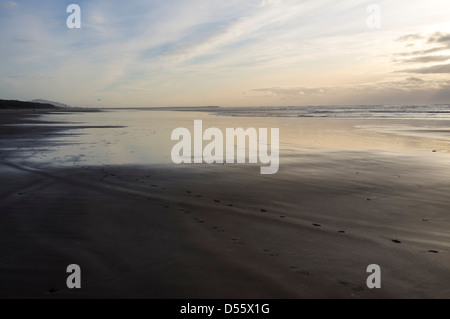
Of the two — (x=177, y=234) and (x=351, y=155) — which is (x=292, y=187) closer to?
(x=177, y=234)

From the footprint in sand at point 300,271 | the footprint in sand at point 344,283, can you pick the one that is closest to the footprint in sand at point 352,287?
the footprint in sand at point 344,283

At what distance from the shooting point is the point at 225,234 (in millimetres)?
5023

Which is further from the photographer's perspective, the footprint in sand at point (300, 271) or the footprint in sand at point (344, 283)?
the footprint in sand at point (300, 271)

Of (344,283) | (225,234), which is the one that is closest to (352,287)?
(344,283)

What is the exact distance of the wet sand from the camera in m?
3.57

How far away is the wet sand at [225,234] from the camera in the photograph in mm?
3570

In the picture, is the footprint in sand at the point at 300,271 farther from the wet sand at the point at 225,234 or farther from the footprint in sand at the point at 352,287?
the footprint in sand at the point at 352,287

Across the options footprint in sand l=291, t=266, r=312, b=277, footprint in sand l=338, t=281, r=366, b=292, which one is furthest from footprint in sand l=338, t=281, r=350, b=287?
footprint in sand l=291, t=266, r=312, b=277

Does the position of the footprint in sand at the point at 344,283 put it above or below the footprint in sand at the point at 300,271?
below

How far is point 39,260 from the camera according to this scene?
4.09 meters

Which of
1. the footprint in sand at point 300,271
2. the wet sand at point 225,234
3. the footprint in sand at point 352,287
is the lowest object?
the footprint in sand at point 352,287

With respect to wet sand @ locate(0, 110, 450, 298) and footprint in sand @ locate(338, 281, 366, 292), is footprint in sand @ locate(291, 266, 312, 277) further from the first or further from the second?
footprint in sand @ locate(338, 281, 366, 292)

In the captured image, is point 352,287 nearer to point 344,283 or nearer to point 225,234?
point 344,283

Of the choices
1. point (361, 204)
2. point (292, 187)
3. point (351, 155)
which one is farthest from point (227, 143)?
point (361, 204)
